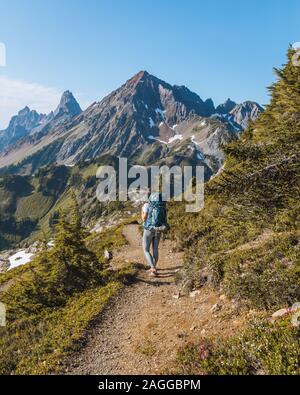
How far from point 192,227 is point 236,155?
9116mm

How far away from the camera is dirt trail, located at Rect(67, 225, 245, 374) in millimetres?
9070

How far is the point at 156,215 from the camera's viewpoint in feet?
49.6

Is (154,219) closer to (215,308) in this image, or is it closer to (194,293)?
(194,293)

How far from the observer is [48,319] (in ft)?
42.6

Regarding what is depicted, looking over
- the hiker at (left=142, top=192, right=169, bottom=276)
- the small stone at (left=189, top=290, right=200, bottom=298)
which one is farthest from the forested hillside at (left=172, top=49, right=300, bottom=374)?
the hiker at (left=142, top=192, right=169, bottom=276)

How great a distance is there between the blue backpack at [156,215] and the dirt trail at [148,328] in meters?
2.39

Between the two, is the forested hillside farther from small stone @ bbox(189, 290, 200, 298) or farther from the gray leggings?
the gray leggings

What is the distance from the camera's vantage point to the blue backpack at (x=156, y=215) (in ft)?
49.5

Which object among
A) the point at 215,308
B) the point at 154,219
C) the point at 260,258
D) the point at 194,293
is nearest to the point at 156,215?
the point at 154,219

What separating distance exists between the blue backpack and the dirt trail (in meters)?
2.39

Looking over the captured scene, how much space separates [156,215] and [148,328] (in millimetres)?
5338

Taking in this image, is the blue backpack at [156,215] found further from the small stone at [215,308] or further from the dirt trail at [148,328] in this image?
the small stone at [215,308]
